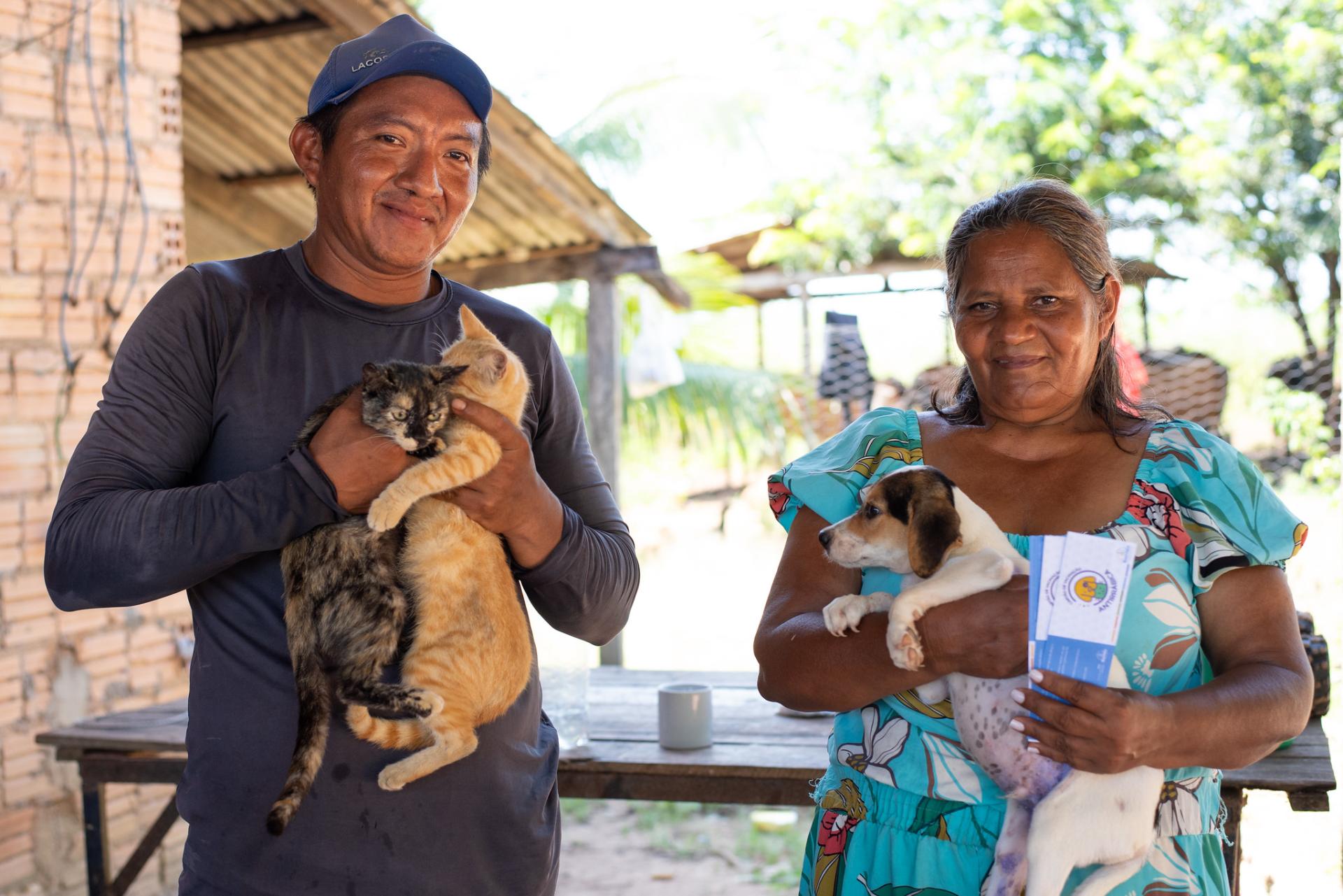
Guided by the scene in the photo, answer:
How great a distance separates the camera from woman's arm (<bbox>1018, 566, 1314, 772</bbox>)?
169 centimetres

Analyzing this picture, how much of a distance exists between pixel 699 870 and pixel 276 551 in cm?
443

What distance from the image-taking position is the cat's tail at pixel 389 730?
5.90 feet

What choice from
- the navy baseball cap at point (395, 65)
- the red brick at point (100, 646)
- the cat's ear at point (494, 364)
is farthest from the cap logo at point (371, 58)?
the red brick at point (100, 646)

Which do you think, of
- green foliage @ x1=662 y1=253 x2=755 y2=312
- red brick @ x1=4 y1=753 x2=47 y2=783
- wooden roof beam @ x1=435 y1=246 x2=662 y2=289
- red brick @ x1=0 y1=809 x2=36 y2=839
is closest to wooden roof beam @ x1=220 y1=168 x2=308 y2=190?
wooden roof beam @ x1=435 y1=246 x2=662 y2=289

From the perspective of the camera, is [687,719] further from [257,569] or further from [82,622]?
[82,622]

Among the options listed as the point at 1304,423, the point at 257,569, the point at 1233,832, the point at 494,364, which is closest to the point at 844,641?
the point at 494,364

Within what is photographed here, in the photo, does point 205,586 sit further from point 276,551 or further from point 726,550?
point 726,550

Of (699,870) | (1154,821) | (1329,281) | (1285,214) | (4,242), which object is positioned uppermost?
(1285,214)

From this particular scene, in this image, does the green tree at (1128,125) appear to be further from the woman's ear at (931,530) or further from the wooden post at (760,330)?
the woman's ear at (931,530)

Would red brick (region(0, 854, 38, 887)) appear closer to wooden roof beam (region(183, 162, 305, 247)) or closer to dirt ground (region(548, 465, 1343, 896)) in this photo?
dirt ground (region(548, 465, 1343, 896))

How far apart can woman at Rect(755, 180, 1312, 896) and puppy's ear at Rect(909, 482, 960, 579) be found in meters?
0.12

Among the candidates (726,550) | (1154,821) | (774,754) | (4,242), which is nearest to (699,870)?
(774,754)

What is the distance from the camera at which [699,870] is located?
566cm

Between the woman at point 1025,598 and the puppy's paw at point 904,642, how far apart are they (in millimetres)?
27
